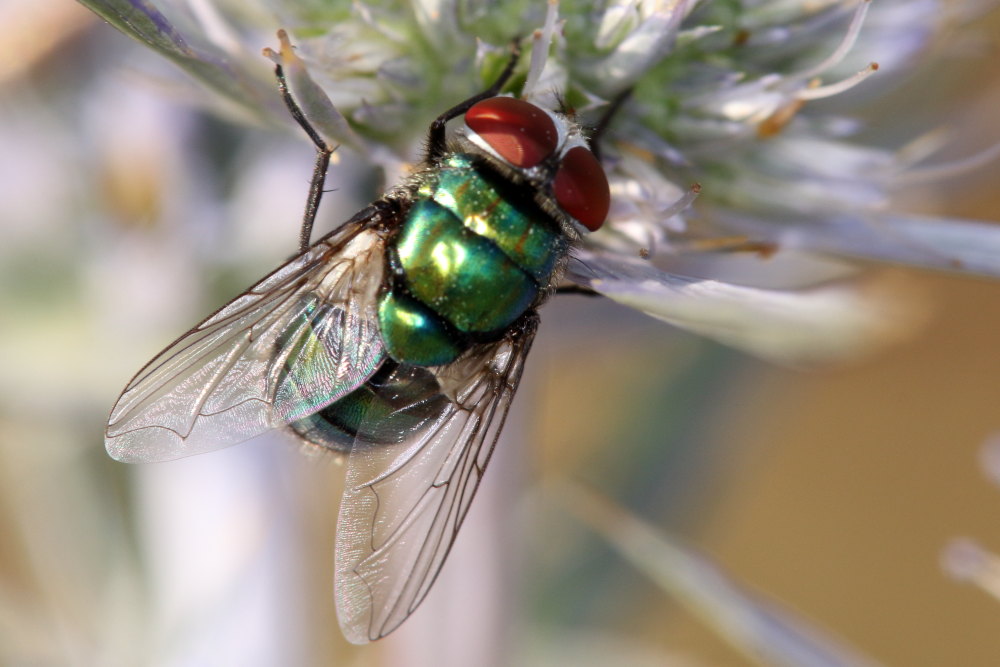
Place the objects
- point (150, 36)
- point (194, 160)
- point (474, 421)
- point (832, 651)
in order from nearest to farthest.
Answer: point (150, 36)
point (474, 421)
point (832, 651)
point (194, 160)

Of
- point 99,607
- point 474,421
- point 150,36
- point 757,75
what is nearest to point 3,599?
point 99,607

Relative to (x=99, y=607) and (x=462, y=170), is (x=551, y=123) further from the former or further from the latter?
(x=99, y=607)

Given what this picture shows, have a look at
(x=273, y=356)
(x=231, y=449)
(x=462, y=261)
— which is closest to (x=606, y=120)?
(x=462, y=261)

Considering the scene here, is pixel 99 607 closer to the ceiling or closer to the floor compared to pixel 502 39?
closer to the floor

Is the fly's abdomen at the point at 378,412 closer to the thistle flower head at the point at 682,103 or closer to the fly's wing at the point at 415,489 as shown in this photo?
the fly's wing at the point at 415,489

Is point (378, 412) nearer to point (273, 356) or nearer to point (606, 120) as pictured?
point (273, 356)

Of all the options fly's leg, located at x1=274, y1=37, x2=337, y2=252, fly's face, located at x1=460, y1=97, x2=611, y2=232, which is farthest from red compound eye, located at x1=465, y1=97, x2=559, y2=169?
fly's leg, located at x1=274, y1=37, x2=337, y2=252

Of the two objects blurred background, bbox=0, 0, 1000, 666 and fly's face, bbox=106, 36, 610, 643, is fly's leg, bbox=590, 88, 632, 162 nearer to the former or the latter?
fly's face, bbox=106, 36, 610, 643
